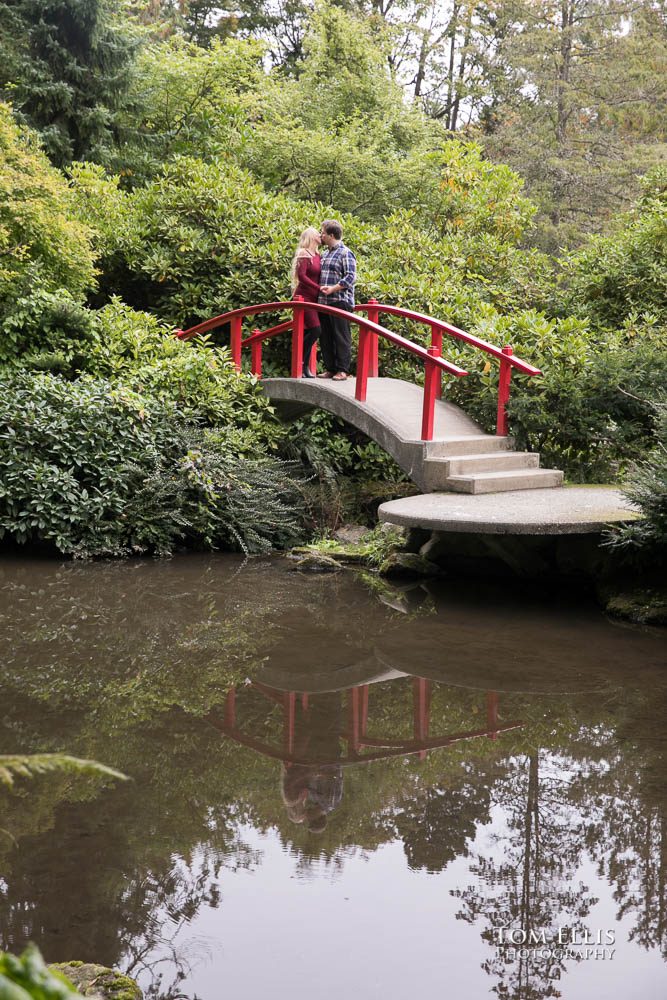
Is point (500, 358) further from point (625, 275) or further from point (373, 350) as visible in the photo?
point (625, 275)

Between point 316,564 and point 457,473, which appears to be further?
point 316,564

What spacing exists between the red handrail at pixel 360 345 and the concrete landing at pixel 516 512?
1.04 metres

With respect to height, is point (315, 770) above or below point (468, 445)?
below

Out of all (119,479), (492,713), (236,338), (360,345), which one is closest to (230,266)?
(236,338)

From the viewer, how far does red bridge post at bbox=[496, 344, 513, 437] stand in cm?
999

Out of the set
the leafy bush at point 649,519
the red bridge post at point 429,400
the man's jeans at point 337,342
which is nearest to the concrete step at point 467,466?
the red bridge post at point 429,400

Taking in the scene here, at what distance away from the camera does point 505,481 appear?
360 inches

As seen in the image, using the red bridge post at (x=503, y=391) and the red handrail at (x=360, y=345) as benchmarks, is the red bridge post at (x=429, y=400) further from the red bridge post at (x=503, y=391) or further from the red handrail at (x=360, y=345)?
the red bridge post at (x=503, y=391)

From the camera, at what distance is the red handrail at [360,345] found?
9.28 m

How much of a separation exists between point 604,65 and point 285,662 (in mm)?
21912

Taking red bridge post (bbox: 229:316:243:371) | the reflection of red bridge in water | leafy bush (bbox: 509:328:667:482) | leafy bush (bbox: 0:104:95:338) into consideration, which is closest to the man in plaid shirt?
red bridge post (bbox: 229:316:243:371)

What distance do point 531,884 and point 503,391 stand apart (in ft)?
23.1

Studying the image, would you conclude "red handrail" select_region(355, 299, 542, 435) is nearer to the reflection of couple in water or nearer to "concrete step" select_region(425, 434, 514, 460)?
"concrete step" select_region(425, 434, 514, 460)

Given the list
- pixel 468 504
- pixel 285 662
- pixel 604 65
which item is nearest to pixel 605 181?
pixel 604 65
